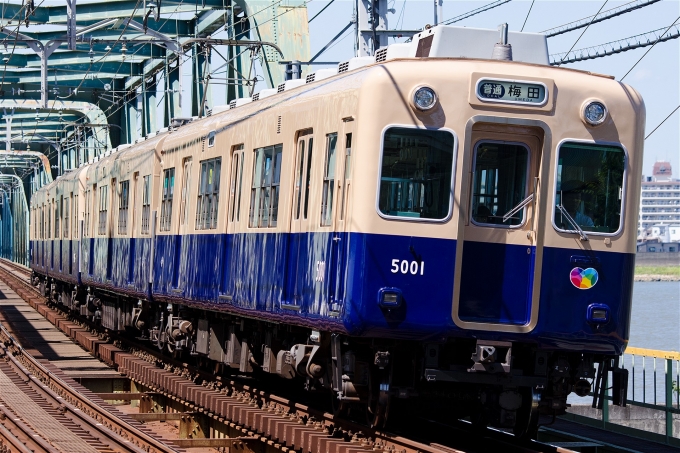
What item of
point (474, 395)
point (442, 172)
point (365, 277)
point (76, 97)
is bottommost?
point (474, 395)

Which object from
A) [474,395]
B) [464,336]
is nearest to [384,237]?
[464,336]

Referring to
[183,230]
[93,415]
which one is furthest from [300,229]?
[183,230]

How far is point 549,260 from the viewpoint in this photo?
998cm

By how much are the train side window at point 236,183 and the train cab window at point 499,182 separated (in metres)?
3.93

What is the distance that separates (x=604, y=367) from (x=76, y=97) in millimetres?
41763

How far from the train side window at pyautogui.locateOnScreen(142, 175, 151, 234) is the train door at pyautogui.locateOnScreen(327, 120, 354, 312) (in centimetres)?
855

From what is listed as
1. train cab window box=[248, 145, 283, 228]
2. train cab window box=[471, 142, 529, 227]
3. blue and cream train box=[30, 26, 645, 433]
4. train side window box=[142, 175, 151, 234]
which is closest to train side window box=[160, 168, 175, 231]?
train side window box=[142, 175, 151, 234]

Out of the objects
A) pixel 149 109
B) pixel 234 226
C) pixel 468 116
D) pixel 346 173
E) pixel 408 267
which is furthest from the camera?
pixel 149 109

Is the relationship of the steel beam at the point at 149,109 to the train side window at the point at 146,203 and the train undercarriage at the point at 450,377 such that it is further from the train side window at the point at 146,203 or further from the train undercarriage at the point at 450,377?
the train undercarriage at the point at 450,377

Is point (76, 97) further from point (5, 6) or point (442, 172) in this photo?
point (442, 172)

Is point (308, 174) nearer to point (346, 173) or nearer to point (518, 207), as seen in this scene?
point (346, 173)

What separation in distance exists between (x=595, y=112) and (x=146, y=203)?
32.8 ft

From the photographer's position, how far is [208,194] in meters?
14.8

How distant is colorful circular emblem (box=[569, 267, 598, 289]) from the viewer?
1001 centimetres
